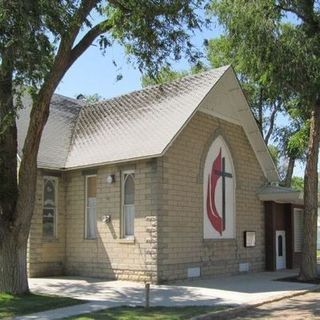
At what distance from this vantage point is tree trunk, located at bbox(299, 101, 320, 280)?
18.7 metres

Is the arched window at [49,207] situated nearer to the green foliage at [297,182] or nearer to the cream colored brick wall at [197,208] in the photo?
the cream colored brick wall at [197,208]

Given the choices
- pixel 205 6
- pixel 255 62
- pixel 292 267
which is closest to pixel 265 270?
pixel 292 267

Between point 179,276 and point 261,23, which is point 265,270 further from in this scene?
point 261,23

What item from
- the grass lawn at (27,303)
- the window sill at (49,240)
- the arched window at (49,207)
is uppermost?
the arched window at (49,207)

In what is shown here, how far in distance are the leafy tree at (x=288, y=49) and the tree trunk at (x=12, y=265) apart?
9185 millimetres

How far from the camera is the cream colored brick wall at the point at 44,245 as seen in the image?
61.4 ft

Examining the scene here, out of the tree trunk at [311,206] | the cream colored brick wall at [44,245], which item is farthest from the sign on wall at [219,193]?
the cream colored brick wall at [44,245]

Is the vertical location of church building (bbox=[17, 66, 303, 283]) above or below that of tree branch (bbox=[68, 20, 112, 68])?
below

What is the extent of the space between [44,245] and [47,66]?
336 inches

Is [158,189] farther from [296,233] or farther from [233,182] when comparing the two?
[296,233]

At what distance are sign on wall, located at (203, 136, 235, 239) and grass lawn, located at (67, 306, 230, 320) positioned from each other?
271 inches

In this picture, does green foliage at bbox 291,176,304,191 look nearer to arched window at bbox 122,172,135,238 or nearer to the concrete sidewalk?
the concrete sidewalk

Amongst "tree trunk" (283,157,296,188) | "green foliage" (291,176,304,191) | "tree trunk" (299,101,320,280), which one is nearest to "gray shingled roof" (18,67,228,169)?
"tree trunk" (299,101,320,280)

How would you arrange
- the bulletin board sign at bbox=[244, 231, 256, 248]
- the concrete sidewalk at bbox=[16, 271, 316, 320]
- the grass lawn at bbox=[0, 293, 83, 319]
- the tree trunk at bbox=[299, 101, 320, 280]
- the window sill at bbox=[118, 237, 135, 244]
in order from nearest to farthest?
the grass lawn at bbox=[0, 293, 83, 319] → the concrete sidewalk at bbox=[16, 271, 316, 320] → the window sill at bbox=[118, 237, 135, 244] → the tree trunk at bbox=[299, 101, 320, 280] → the bulletin board sign at bbox=[244, 231, 256, 248]
